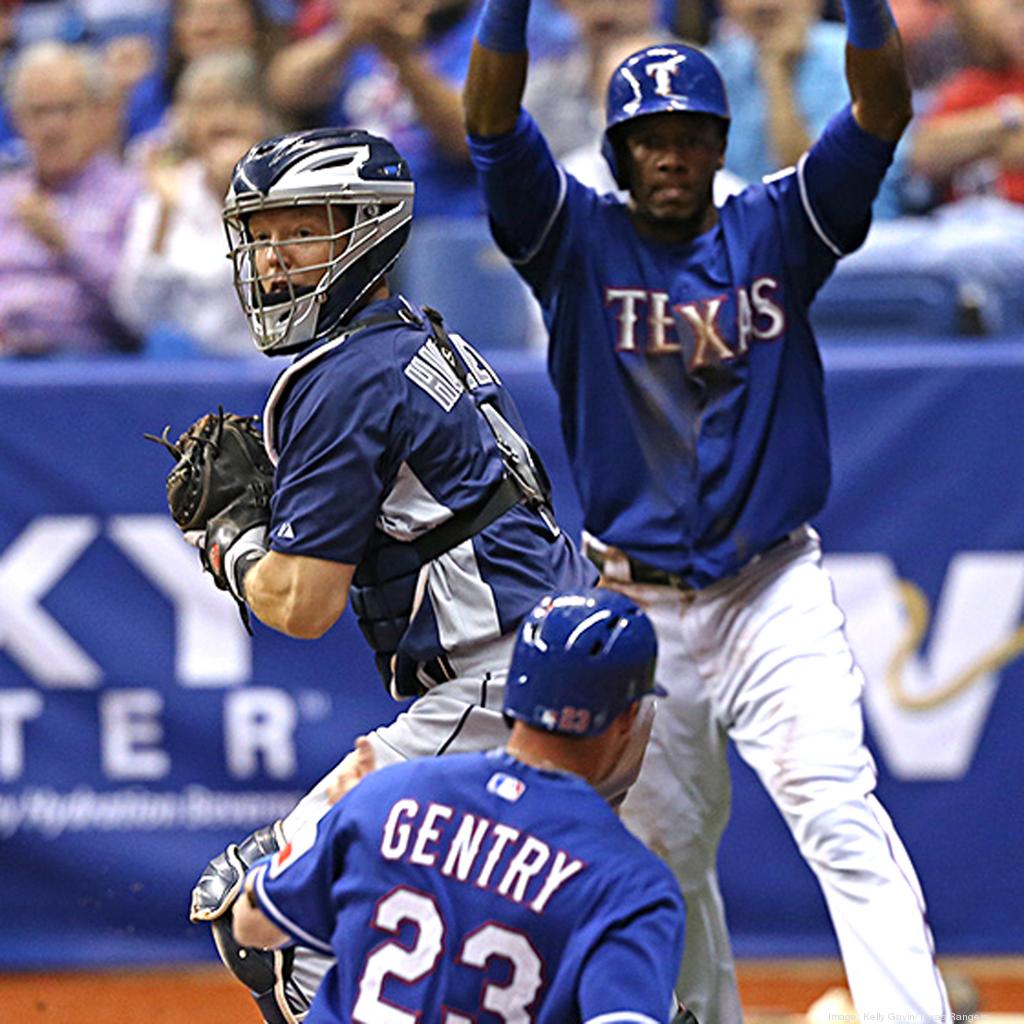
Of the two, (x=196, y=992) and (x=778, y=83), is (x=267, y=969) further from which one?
(x=778, y=83)

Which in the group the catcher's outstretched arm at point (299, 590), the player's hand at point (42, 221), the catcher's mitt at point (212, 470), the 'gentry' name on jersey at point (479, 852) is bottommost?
the 'gentry' name on jersey at point (479, 852)

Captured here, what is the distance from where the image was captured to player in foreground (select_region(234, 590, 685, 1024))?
2688mm

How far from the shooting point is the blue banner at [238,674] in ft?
20.0

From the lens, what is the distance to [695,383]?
4.48 metres

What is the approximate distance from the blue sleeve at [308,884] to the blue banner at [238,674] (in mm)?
3218

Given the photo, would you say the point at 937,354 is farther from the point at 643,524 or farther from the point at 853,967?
the point at 853,967

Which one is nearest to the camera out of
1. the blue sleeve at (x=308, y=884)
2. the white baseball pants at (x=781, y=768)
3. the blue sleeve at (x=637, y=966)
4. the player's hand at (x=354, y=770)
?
the blue sleeve at (x=637, y=966)

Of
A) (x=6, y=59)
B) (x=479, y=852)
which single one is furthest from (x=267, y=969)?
(x=6, y=59)

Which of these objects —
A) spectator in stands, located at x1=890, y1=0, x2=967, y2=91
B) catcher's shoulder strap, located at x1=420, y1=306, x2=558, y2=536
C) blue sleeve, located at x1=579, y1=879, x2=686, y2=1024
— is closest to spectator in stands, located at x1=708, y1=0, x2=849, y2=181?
spectator in stands, located at x1=890, y1=0, x2=967, y2=91

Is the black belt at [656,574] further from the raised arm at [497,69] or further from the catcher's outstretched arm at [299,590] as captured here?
the catcher's outstretched arm at [299,590]

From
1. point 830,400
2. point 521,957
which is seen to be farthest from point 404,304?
point 830,400

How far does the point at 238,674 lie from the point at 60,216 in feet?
7.27

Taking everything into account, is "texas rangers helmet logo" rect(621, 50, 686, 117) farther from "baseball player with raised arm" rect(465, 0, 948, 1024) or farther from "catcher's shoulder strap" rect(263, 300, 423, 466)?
"catcher's shoulder strap" rect(263, 300, 423, 466)

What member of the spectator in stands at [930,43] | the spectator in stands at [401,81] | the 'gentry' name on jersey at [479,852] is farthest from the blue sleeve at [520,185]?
the spectator in stands at [930,43]
